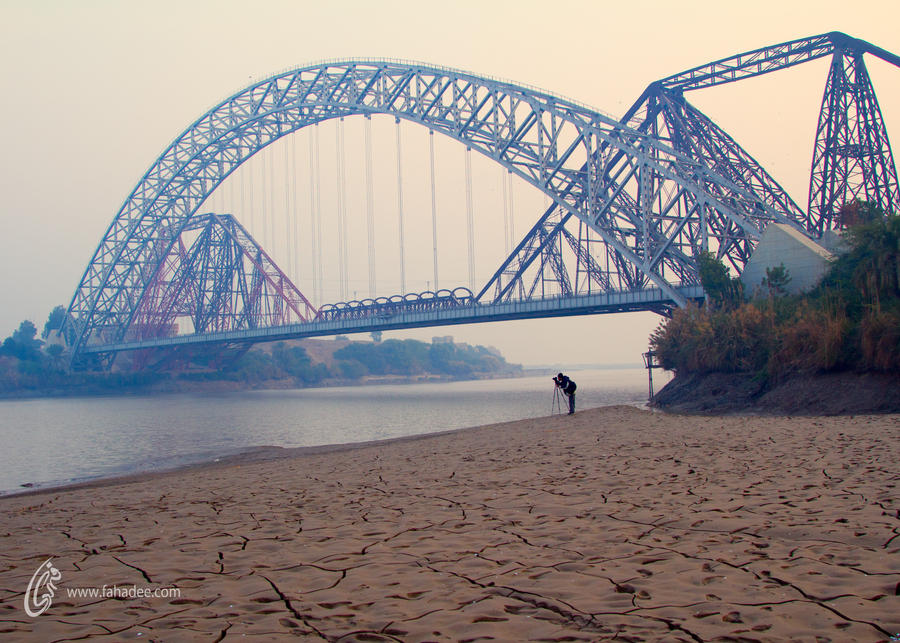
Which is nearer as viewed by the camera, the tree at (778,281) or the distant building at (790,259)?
the distant building at (790,259)

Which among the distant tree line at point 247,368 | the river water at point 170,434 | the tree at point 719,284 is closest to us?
the river water at point 170,434

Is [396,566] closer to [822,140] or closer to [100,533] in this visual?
[100,533]

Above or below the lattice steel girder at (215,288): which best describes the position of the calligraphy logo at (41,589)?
below

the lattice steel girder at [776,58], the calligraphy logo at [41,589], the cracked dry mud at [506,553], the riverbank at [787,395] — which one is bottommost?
the calligraphy logo at [41,589]

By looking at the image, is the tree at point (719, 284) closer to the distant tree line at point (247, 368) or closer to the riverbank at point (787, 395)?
the riverbank at point (787, 395)

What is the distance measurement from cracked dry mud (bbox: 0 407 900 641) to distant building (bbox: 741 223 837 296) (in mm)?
20458

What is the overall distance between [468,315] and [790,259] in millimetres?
24738

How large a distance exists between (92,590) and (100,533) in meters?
2.32

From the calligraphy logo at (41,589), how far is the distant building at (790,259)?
27.1m

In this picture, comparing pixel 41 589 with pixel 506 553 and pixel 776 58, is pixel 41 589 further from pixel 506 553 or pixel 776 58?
pixel 776 58

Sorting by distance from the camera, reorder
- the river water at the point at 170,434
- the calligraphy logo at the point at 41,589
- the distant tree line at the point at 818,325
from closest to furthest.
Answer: the calligraphy logo at the point at 41,589
the river water at the point at 170,434
the distant tree line at the point at 818,325

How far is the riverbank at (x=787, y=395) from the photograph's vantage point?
1844 centimetres

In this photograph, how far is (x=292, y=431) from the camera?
2859cm

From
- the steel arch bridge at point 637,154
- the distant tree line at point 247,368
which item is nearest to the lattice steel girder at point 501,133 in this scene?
the steel arch bridge at point 637,154
